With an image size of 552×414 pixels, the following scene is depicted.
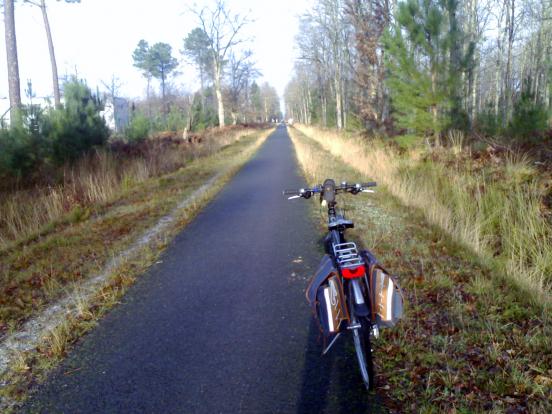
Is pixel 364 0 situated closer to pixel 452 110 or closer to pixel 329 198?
pixel 452 110

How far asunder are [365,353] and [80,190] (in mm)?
9556

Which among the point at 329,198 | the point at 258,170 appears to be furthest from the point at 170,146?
the point at 329,198

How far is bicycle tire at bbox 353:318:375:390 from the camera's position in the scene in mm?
2570

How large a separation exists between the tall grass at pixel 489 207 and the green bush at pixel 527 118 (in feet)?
5.48

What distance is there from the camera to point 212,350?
3365mm

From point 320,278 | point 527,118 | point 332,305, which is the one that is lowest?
point 332,305

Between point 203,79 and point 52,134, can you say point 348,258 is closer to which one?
point 52,134

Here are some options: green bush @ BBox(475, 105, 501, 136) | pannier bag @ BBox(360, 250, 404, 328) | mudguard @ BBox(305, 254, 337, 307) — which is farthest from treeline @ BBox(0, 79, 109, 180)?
green bush @ BBox(475, 105, 501, 136)

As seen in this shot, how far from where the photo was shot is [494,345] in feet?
9.99

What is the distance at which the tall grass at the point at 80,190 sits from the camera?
26.5ft

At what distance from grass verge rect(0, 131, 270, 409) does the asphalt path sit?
0.19 metres

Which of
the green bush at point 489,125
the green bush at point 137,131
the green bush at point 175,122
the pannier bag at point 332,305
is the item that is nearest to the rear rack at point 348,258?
the pannier bag at point 332,305

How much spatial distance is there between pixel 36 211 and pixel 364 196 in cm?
725

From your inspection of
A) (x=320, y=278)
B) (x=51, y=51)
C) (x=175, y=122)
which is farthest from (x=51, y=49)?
(x=320, y=278)
